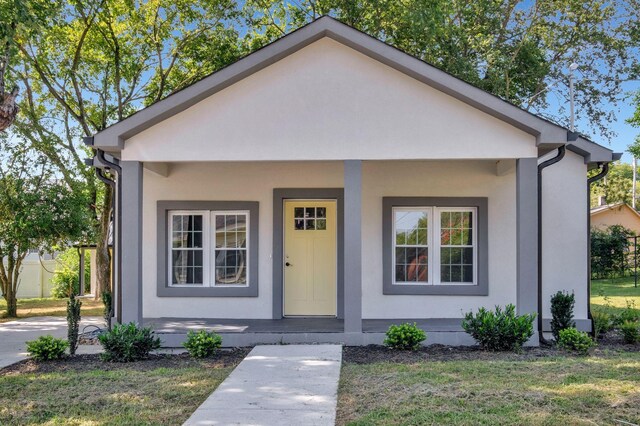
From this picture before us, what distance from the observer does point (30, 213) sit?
43.4 ft

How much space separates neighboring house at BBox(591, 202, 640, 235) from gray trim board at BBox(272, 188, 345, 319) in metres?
24.4

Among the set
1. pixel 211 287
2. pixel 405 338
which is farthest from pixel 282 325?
pixel 405 338

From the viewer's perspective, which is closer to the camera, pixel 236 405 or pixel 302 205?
pixel 236 405

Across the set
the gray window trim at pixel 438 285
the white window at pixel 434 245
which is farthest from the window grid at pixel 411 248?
the gray window trim at pixel 438 285

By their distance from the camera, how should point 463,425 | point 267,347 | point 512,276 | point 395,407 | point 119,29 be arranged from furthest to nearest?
point 119,29 → point 512,276 → point 267,347 → point 395,407 → point 463,425

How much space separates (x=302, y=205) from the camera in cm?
1070

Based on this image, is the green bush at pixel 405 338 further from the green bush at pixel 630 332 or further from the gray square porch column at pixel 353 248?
the green bush at pixel 630 332

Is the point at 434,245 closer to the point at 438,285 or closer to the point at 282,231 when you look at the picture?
the point at 438,285

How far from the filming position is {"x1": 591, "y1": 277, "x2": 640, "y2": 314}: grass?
47.0 ft

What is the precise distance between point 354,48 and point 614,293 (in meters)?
13.8

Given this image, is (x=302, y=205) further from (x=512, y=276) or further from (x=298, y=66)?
(x=512, y=276)

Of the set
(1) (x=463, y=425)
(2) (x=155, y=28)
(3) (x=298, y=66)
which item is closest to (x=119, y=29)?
(2) (x=155, y=28)

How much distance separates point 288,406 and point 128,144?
5086mm

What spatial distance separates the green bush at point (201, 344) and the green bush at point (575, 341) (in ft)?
17.0
